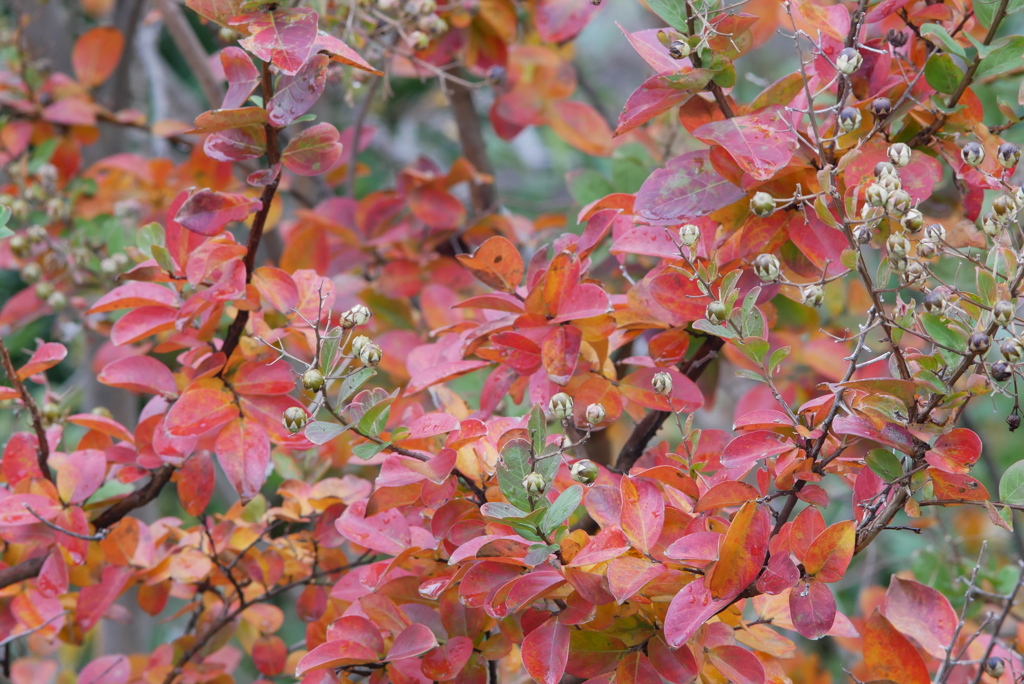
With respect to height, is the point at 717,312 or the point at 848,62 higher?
the point at 848,62

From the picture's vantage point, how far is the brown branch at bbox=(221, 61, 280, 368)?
2.18ft

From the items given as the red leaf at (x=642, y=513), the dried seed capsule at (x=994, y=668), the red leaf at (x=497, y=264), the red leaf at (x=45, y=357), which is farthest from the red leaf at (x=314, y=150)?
the dried seed capsule at (x=994, y=668)

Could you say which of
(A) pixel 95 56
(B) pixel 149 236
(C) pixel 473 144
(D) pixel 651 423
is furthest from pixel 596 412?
(A) pixel 95 56

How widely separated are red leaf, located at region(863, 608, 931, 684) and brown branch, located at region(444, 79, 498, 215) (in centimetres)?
86

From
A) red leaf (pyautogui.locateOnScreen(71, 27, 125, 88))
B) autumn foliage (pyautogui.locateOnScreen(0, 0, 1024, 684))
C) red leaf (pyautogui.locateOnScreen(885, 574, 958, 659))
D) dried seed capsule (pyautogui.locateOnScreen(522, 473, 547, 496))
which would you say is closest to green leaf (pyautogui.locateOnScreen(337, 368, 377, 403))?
autumn foliage (pyautogui.locateOnScreen(0, 0, 1024, 684))

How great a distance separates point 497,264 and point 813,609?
33 cm

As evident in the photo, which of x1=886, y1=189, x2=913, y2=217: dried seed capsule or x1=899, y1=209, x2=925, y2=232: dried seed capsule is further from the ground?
x1=886, y1=189, x2=913, y2=217: dried seed capsule

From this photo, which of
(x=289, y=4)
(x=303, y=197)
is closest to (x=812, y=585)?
(x=289, y=4)

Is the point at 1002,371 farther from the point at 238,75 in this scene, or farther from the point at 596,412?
the point at 238,75

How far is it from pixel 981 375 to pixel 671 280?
0.67 ft

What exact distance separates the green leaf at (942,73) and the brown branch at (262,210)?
0.50m

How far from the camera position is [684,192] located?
0.66 meters

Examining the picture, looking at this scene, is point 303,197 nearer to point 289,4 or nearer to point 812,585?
point 289,4

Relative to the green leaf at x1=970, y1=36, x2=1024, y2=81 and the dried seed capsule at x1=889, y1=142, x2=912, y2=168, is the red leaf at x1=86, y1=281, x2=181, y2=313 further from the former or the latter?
the green leaf at x1=970, y1=36, x2=1024, y2=81
